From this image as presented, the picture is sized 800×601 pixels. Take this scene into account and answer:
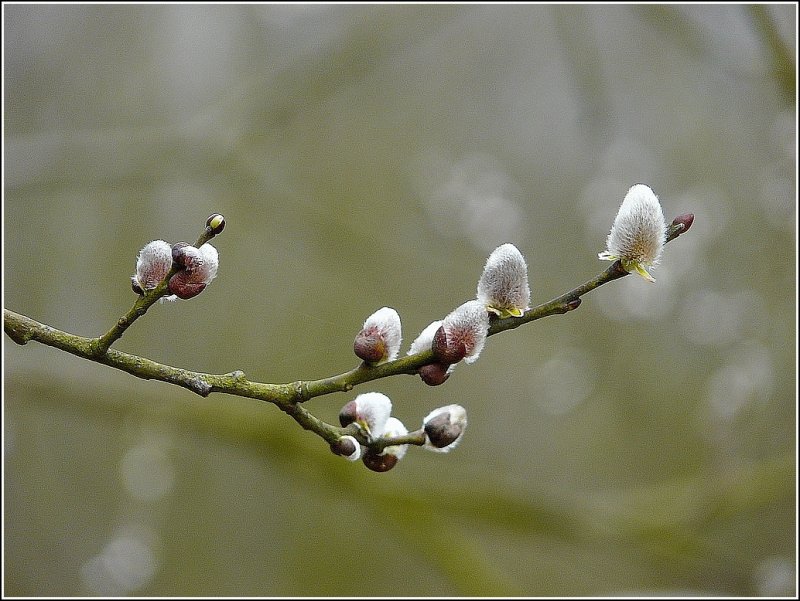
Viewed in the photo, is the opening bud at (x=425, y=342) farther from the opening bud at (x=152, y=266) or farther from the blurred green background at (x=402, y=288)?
the blurred green background at (x=402, y=288)

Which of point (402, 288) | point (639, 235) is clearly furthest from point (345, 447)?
point (402, 288)

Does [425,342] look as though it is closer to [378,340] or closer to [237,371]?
[378,340]

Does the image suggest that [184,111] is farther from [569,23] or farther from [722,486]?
[722,486]

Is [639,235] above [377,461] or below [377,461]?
above

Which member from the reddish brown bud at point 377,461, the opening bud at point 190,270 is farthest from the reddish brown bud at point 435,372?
the opening bud at point 190,270

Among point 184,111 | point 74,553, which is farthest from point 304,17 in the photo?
point 74,553

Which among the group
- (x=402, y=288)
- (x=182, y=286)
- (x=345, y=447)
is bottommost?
(x=345, y=447)
